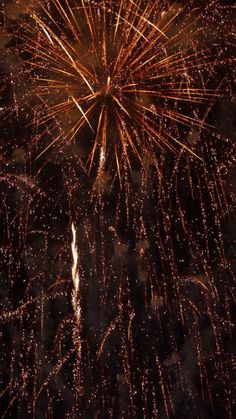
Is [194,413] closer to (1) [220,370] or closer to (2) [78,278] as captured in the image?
(1) [220,370]

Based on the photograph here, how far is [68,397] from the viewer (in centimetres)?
962

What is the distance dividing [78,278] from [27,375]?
3151mm

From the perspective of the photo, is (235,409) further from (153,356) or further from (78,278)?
(78,278)

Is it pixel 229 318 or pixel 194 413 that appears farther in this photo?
pixel 194 413

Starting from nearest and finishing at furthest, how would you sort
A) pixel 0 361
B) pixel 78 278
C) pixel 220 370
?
pixel 78 278 < pixel 0 361 < pixel 220 370

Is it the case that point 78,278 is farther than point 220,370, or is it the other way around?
point 220,370

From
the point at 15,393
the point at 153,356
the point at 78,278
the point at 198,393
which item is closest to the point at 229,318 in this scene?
the point at 153,356

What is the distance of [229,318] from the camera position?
875cm

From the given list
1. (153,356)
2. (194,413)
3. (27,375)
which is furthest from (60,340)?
(194,413)

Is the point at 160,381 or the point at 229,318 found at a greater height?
the point at 229,318

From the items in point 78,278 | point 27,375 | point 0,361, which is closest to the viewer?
point 78,278

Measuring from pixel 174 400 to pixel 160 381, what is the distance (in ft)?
1.66

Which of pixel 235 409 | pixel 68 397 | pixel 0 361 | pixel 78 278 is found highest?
pixel 78 278

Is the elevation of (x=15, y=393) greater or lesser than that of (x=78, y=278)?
lesser
